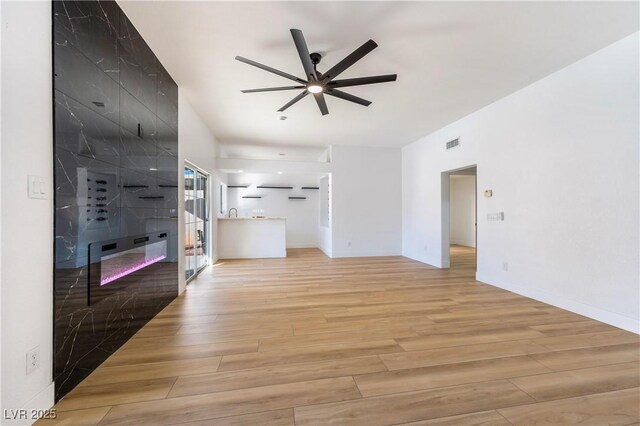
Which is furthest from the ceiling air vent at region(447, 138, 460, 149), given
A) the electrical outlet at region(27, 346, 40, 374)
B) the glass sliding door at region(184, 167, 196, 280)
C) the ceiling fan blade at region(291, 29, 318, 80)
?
the electrical outlet at region(27, 346, 40, 374)

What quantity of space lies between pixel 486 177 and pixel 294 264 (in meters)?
4.26

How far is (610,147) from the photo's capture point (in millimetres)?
2609

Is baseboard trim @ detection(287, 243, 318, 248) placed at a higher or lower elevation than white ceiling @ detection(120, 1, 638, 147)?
lower

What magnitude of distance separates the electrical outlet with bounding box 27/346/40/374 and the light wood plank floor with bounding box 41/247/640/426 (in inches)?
13.2

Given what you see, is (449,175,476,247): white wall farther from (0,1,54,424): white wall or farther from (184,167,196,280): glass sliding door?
(0,1,54,424): white wall

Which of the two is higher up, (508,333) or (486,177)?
(486,177)

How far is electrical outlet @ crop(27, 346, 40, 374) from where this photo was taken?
53.5 inches

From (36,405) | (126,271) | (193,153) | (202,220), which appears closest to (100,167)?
(126,271)

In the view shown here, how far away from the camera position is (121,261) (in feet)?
7.41

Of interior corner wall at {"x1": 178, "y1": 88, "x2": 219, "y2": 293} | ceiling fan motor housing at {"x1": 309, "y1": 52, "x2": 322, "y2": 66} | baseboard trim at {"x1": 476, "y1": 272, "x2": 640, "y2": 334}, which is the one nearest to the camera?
baseboard trim at {"x1": 476, "y1": 272, "x2": 640, "y2": 334}

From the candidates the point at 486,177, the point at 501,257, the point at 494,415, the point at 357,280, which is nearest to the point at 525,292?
the point at 501,257

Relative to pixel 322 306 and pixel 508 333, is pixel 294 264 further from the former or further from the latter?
pixel 508 333

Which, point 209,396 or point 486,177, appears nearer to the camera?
point 209,396

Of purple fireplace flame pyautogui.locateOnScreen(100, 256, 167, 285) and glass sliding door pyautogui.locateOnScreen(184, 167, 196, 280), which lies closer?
purple fireplace flame pyautogui.locateOnScreen(100, 256, 167, 285)
